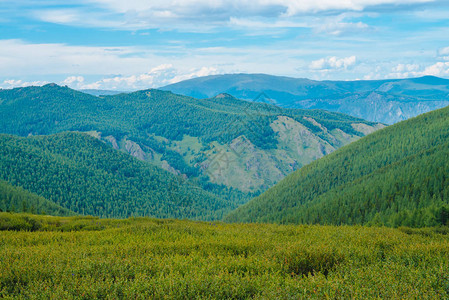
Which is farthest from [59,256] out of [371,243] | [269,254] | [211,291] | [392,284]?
[371,243]

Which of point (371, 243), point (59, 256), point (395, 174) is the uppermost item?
point (59, 256)

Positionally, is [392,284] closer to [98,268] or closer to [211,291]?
[211,291]

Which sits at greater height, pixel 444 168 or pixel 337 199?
pixel 444 168

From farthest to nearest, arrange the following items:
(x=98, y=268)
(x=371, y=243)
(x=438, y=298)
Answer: (x=371, y=243), (x=98, y=268), (x=438, y=298)

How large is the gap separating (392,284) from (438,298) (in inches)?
56.9

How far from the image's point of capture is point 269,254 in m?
16.0

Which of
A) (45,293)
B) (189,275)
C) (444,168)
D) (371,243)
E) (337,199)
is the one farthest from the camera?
(337,199)

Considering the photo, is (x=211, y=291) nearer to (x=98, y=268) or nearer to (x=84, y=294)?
(x=84, y=294)

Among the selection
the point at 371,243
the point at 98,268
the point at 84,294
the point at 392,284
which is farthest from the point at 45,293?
the point at 371,243

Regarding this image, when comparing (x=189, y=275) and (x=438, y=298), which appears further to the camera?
(x=189, y=275)

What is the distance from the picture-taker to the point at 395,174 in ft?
602

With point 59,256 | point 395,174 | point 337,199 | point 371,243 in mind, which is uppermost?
point 59,256

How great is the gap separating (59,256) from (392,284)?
50.4 feet

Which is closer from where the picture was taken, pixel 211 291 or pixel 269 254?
pixel 211 291
